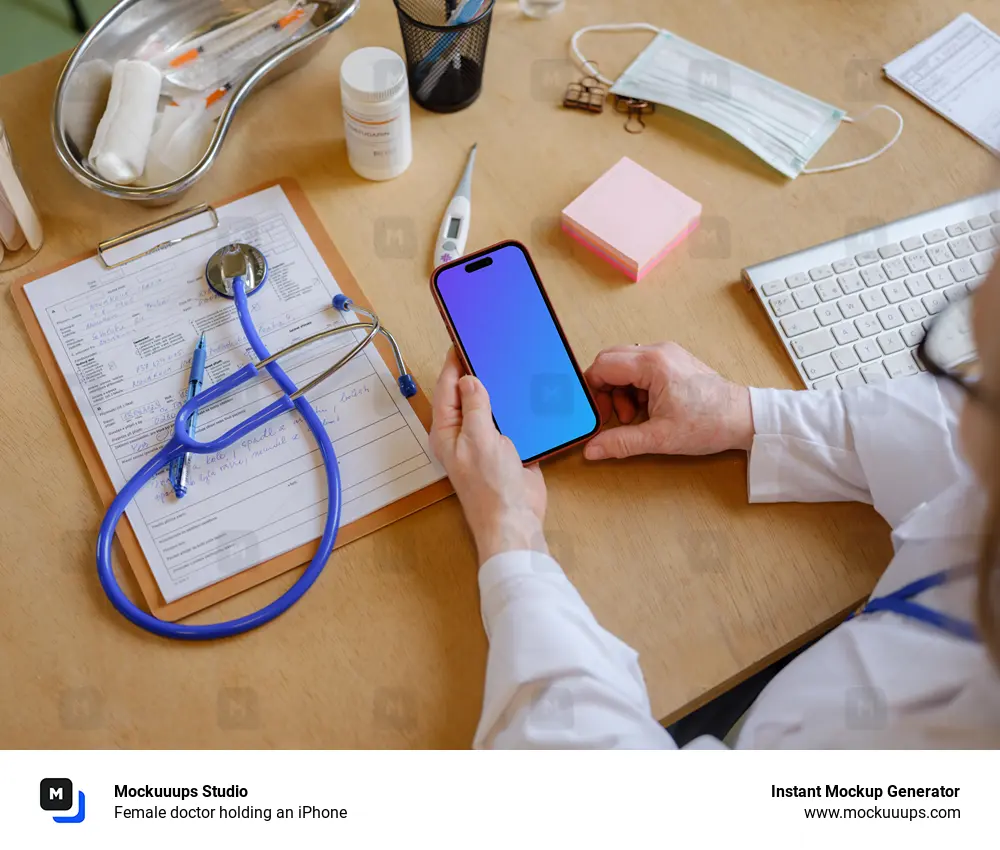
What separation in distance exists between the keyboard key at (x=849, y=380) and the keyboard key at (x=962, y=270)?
142 mm

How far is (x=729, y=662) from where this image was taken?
0.67 meters

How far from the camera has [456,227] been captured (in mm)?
833

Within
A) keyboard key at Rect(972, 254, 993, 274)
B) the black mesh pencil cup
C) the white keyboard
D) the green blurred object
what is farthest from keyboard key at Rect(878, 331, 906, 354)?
the green blurred object

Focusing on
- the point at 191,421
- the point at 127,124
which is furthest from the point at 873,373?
the point at 127,124

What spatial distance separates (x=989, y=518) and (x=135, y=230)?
2.40 feet

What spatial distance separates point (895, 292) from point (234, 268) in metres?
0.59

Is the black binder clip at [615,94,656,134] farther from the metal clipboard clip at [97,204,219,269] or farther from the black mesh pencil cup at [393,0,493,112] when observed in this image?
the metal clipboard clip at [97,204,219,269]

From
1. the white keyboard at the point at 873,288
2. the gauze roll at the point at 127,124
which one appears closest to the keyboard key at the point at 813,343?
the white keyboard at the point at 873,288

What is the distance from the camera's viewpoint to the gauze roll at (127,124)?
81 centimetres

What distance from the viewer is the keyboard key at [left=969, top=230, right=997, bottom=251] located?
32.6 inches

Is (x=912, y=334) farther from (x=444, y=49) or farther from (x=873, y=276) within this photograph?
(x=444, y=49)

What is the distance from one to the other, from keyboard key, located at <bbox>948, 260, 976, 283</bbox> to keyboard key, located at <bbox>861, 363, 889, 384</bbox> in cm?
12

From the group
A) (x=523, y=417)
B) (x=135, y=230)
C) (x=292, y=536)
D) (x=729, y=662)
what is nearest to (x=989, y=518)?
(x=729, y=662)
